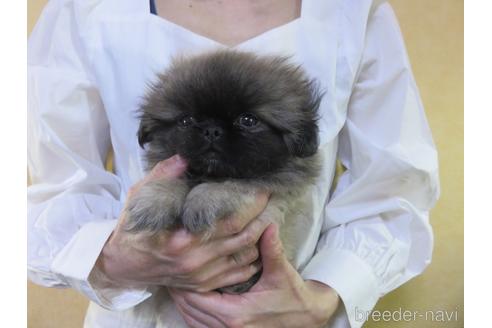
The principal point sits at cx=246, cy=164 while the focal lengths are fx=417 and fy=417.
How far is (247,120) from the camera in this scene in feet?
2.72

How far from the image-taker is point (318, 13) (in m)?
1.06

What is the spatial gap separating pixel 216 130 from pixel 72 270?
475 millimetres

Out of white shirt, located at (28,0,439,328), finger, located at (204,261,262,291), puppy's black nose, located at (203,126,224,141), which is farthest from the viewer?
white shirt, located at (28,0,439,328)

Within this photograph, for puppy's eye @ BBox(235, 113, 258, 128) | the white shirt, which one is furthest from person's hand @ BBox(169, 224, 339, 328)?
puppy's eye @ BBox(235, 113, 258, 128)

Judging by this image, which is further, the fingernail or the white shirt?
the white shirt

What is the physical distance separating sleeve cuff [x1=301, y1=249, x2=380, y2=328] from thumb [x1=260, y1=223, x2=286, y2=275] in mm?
196

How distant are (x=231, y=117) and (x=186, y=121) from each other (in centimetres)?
10

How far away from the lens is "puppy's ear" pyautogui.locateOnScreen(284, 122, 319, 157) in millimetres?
874

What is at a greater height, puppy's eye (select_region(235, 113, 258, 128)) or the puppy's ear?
puppy's eye (select_region(235, 113, 258, 128))

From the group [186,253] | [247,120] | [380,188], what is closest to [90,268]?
[186,253]

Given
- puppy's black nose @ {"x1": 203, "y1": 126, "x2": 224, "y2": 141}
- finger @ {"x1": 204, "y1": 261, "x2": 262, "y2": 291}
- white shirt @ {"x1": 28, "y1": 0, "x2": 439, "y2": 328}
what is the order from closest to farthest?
1. puppy's black nose @ {"x1": 203, "y1": 126, "x2": 224, "y2": 141}
2. finger @ {"x1": 204, "y1": 261, "x2": 262, "y2": 291}
3. white shirt @ {"x1": 28, "y1": 0, "x2": 439, "y2": 328}

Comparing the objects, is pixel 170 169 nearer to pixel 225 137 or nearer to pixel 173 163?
pixel 173 163

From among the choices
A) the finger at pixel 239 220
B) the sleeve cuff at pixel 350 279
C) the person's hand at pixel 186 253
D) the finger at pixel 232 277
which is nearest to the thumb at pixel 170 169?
the person's hand at pixel 186 253

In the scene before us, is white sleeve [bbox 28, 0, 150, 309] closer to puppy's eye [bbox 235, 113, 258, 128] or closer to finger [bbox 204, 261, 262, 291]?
finger [bbox 204, 261, 262, 291]
